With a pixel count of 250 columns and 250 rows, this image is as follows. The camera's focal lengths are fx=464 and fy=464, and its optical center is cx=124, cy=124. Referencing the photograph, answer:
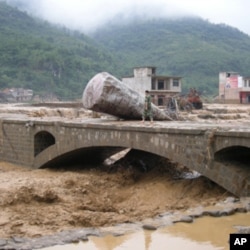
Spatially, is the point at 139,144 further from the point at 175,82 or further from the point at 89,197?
the point at 175,82

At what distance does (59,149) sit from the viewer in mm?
20953

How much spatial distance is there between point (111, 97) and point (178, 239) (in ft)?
31.4

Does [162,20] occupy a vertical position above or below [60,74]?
above

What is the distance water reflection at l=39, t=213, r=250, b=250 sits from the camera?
10.5 meters

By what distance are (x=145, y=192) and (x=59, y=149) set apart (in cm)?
543

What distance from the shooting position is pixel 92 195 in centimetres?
1736

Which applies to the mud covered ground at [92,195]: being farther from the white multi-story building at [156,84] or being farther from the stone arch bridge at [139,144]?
the white multi-story building at [156,84]

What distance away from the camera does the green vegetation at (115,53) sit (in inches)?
2761

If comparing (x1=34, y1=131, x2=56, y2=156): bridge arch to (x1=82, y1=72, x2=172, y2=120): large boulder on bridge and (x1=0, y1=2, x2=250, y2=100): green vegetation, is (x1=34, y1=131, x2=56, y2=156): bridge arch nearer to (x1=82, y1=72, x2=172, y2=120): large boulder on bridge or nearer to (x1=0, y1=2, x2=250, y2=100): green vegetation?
(x1=82, y1=72, x2=172, y2=120): large boulder on bridge

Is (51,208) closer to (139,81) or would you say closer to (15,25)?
(139,81)

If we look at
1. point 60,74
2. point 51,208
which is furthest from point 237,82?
point 51,208

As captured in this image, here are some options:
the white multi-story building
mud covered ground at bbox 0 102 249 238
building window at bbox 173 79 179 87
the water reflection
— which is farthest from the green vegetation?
the water reflection

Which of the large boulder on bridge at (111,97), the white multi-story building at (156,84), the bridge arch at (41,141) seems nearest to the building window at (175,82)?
the white multi-story building at (156,84)

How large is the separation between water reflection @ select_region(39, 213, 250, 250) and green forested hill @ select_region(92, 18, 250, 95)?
6800 centimetres
